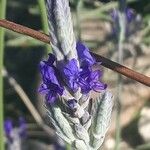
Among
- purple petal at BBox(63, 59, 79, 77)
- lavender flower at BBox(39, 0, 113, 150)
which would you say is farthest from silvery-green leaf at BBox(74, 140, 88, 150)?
purple petal at BBox(63, 59, 79, 77)

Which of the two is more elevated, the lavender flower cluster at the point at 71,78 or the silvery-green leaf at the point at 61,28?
the silvery-green leaf at the point at 61,28

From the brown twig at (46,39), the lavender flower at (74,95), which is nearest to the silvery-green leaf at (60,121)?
the lavender flower at (74,95)

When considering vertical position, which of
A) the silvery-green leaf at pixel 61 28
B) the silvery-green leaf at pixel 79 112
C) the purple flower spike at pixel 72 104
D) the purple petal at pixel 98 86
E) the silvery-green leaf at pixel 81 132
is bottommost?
the silvery-green leaf at pixel 81 132

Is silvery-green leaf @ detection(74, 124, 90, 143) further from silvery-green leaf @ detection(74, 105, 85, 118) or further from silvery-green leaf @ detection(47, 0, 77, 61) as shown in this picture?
silvery-green leaf @ detection(47, 0, 77, 61)

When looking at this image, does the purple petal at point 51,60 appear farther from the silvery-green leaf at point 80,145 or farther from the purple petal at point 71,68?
the silvery-green leaf at point 80,145

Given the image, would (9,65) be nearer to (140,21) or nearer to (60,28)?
(140,21)

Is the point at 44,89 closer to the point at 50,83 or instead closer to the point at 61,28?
the point at 50,83

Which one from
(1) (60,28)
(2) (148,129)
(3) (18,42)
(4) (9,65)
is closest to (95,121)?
(1) (60,28)

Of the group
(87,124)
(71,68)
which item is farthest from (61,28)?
(87,124)
